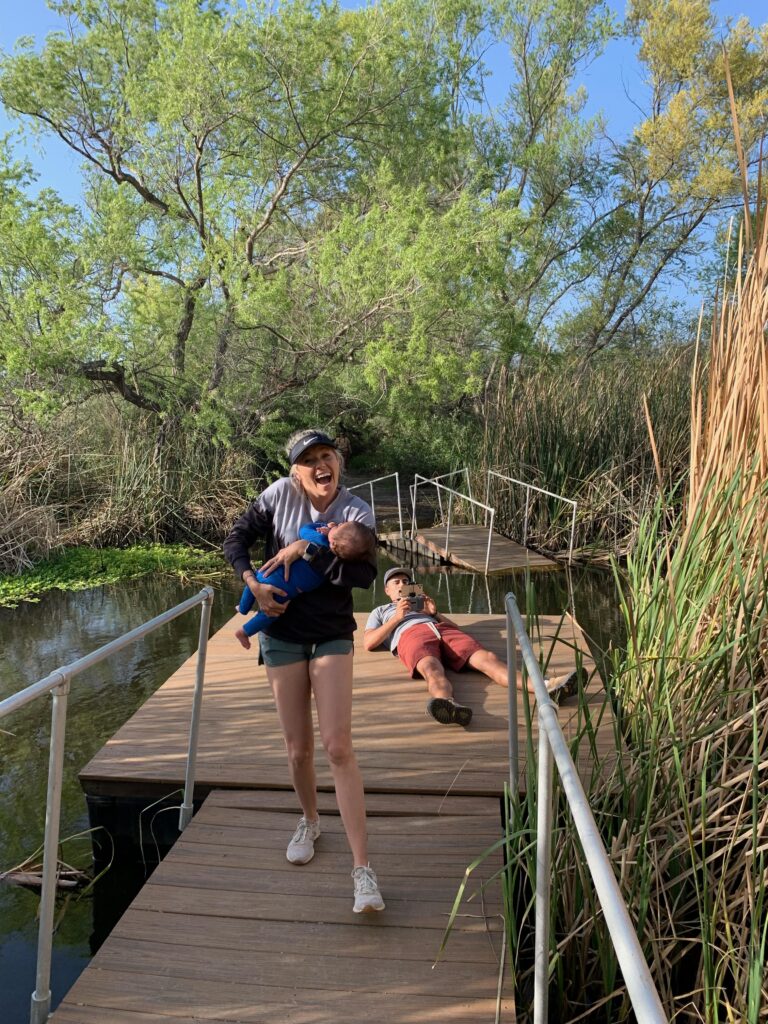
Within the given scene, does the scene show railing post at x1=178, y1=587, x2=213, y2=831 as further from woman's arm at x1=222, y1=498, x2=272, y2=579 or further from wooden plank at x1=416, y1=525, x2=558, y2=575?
wooden plank at x1=416, y1=525, x2=558, y2=575

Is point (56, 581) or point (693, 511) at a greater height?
point (693, 511)

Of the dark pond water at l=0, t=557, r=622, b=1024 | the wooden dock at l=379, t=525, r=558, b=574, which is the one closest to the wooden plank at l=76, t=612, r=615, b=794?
the dark pond water at l=0, t=557, r=622, b=1024

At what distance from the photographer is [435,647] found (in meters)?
4.71

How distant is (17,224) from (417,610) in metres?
8.45

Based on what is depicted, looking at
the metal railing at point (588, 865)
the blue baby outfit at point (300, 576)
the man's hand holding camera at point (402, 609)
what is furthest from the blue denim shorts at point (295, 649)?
the man's hand holding camera at point (402, 609)

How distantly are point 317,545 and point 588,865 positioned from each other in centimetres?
129

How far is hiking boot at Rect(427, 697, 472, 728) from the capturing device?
3.94 metres

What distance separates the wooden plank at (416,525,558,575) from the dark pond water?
7.6 inches

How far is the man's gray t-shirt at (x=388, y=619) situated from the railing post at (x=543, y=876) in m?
3.18

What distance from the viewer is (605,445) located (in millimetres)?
11328

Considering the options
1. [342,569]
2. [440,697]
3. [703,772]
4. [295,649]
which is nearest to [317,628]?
[295,649]

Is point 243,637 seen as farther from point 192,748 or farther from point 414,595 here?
point 414,595

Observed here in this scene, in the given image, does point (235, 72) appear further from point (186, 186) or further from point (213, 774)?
point (213, 774)

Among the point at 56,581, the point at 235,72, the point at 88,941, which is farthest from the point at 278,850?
the point at 235,72
